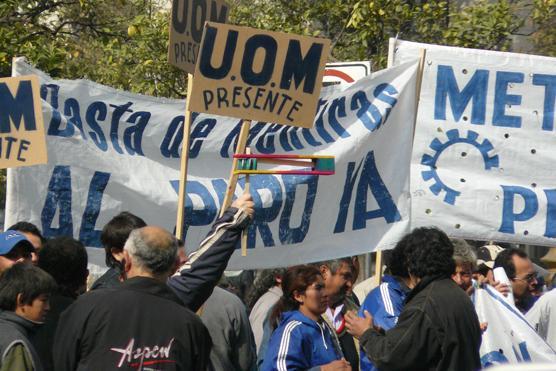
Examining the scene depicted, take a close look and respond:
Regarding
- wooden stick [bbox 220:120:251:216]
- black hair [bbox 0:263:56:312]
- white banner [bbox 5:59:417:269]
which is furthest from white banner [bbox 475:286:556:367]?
black hair [bbox 0:263:56:312]

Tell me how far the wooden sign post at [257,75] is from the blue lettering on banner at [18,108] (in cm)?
112

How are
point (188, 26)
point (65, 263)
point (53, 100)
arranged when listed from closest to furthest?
point (65, 263), point (188, 26), point (53, 100)

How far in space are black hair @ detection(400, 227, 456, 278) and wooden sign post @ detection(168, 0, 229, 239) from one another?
128cm

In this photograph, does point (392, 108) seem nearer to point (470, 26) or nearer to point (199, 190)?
point (199, 190)

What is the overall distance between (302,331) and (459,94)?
9.52 feet

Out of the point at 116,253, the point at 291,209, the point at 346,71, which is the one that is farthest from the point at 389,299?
the point at 346,71

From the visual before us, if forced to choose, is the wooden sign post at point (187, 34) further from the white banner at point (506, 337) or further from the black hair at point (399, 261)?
the white banner at point (506, 337)

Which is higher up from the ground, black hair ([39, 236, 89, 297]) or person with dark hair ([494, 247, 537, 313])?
black hair ([39, 236, 89, 297])

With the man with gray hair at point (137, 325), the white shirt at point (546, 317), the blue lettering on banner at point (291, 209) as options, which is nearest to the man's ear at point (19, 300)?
the man with gray hair at point (137, 325)

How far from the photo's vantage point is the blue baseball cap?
5.91m

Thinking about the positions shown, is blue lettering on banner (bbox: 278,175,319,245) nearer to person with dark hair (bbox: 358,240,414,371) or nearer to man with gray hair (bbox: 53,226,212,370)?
person with dark hair (bbox: 358,240,414,371)

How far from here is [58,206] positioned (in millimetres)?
6953

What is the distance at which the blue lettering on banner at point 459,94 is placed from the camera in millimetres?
8375

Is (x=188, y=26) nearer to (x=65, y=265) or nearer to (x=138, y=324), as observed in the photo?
(x=65, y=265)
